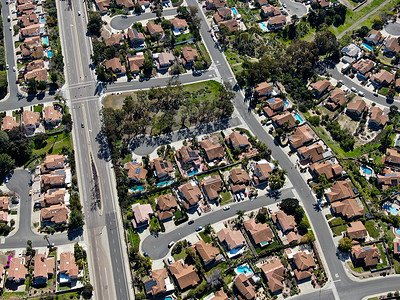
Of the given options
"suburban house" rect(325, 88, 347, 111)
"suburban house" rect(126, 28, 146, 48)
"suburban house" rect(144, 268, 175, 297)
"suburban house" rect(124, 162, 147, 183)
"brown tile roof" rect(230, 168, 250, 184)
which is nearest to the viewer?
"suburban house" rect(144, 268, 175, 297)

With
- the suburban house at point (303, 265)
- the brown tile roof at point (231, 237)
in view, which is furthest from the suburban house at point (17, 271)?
the suburban house at point (303, 265)

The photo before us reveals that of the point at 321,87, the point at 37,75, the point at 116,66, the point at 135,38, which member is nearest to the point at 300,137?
the point at 321,87

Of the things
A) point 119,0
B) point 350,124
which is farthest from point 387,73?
point 119,0

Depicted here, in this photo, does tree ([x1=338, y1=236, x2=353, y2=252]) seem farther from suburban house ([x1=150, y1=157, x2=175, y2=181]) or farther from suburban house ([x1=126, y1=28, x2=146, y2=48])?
suburban house ([x1=126, y1=28, x2=146, y2=48])

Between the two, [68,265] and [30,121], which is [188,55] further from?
[68,265]

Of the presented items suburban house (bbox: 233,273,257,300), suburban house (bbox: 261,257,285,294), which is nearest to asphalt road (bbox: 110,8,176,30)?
suburban house (bbox: 233,273,257,300)

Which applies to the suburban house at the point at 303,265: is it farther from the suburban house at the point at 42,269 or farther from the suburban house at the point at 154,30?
the suburban house at the point at 154,30

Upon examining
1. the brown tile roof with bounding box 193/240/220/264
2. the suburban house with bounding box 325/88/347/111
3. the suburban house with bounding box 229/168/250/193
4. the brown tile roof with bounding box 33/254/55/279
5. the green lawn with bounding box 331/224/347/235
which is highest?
the suburban house with bounding box 325/88/347/111
